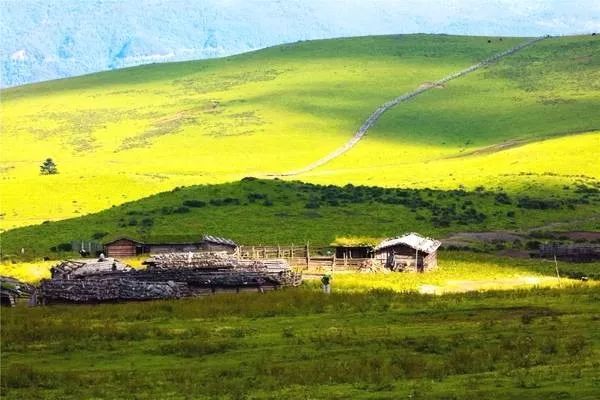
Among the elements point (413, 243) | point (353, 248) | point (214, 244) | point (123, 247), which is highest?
point (123, 247)

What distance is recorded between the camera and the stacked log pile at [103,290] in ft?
204

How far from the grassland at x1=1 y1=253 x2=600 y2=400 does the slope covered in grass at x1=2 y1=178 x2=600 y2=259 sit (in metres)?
37.8

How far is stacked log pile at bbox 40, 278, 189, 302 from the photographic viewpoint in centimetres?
6219

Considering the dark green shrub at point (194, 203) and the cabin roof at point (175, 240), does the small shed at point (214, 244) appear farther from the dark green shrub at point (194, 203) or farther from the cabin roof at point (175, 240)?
the dark green shrub at point (194, 203)

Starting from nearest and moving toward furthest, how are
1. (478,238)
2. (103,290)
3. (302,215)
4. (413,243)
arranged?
1. (103,290)
2. (413,243)
3. (478,238)
4. (302,215)

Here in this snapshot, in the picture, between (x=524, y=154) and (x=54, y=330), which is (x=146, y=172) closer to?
(x=524, y=154)

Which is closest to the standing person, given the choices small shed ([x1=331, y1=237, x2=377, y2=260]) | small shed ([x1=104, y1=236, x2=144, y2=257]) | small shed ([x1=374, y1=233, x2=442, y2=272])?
small shed ([x1=374, y1=233, x2=442, y2=272])

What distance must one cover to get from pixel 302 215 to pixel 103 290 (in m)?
59.4

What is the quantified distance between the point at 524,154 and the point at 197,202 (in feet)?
225

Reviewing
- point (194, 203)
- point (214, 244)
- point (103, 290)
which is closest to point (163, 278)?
point (103, 290)

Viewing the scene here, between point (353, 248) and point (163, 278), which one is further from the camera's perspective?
point (353, 248)

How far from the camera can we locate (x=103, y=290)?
204ft

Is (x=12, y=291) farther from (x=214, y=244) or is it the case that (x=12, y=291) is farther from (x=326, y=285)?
(x=214, y=244)

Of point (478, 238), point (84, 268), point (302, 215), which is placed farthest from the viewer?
point (302, 215)
